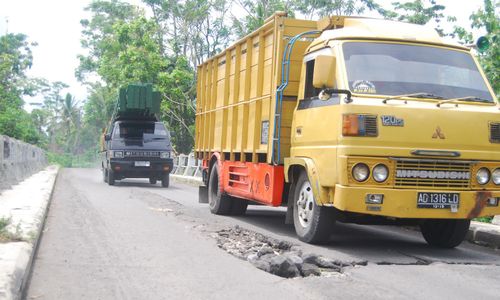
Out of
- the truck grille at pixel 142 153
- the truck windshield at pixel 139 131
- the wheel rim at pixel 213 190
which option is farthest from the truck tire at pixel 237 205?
the truck windshield at pixel 139 131

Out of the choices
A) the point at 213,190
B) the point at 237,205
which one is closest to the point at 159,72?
the point at 213,190

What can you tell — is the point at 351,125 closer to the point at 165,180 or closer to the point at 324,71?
the point at 324,71

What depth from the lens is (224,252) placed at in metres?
6.99

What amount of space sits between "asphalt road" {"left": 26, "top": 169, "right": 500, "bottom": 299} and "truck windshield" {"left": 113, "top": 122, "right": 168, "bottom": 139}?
9916 mm

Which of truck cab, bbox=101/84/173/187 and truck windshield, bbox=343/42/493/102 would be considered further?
truck cab, bbox=101/84/173/187

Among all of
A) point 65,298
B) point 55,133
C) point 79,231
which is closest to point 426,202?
point 65,298

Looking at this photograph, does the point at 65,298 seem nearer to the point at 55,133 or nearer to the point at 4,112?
the point at 4,112

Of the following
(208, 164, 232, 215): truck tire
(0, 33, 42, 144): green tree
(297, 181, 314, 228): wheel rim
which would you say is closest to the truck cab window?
(297, 181, 314, 228): wheel rim

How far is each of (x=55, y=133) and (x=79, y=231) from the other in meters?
68.5

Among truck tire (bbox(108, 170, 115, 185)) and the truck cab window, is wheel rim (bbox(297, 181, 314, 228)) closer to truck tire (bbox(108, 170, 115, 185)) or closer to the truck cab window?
the truck cab window

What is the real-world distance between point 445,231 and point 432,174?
141 cm

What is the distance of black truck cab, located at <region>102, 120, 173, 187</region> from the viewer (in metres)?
19.3

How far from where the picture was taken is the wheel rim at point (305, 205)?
758 cm

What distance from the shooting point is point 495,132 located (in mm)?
7066
